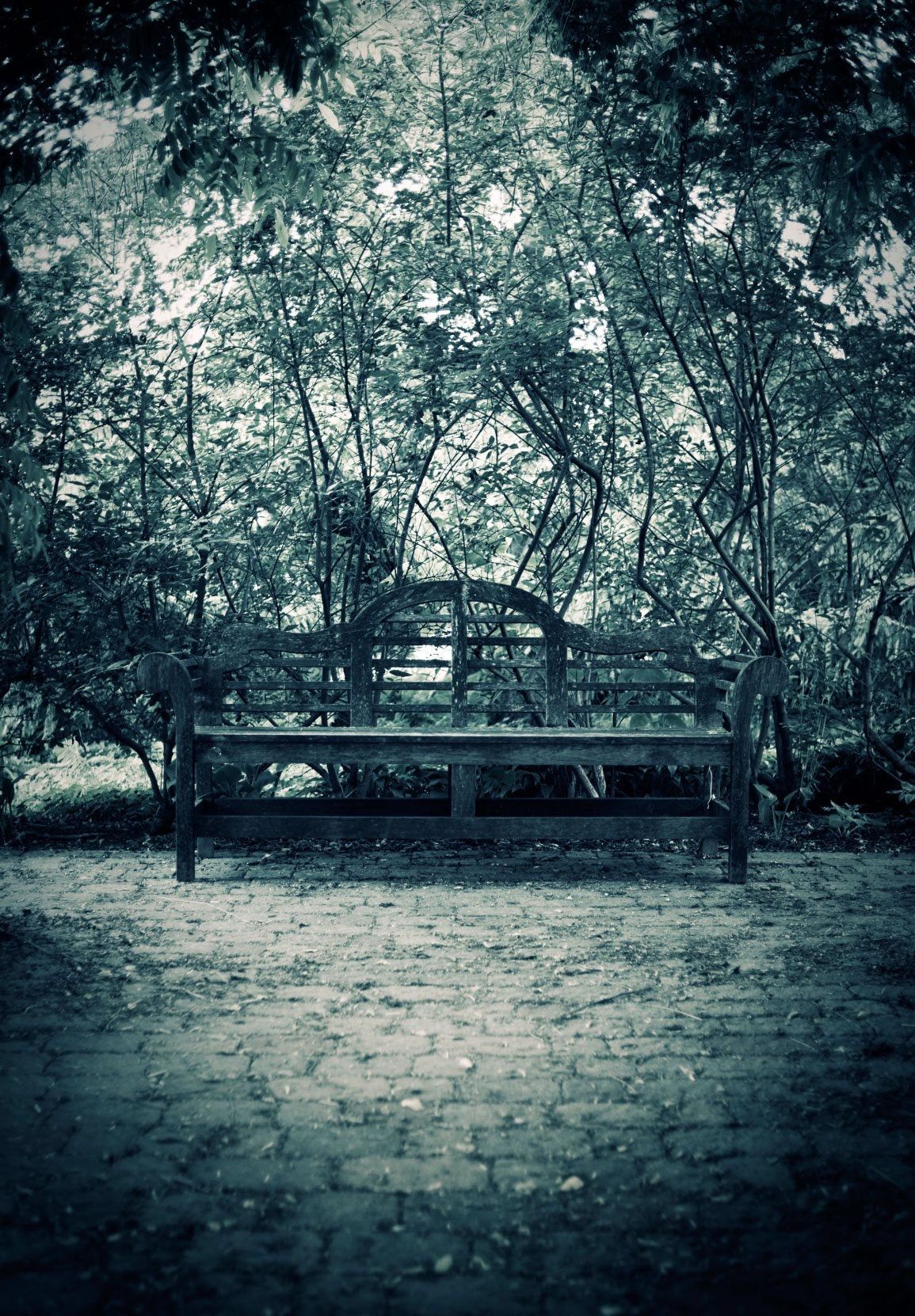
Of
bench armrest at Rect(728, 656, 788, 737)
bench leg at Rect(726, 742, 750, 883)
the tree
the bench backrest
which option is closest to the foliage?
the bench backrest

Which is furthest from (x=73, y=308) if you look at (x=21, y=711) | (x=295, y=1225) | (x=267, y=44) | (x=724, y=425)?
(x=295, y=1225)

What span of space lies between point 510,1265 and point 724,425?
16.6 ft

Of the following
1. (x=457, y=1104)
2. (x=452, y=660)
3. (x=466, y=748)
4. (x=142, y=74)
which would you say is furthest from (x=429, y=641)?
(x=457, y=1104)

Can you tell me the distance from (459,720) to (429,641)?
48 centimetres

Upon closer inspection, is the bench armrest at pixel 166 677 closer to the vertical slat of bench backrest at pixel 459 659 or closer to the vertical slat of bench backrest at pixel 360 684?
the vertical slat of bench backrest at pixel 360 684

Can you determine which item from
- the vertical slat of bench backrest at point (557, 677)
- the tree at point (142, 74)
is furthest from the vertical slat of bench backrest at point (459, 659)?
the tree at point (142, 74)

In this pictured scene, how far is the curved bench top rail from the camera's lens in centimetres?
554

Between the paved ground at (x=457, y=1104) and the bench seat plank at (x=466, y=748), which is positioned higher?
the bench seat plank at (x=466, y=748)

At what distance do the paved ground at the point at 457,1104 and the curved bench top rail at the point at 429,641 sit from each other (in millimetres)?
1459

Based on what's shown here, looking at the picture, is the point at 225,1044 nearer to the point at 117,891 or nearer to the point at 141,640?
the point at 117,891

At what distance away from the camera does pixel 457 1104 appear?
267cm

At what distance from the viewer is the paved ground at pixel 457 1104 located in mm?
1976

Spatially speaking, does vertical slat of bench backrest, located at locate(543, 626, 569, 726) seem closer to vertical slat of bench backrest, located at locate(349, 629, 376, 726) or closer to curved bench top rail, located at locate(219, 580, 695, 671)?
curved bench top rail, located at locate(219, 580, 695, 671)

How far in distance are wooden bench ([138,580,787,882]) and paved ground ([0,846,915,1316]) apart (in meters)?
0.44
